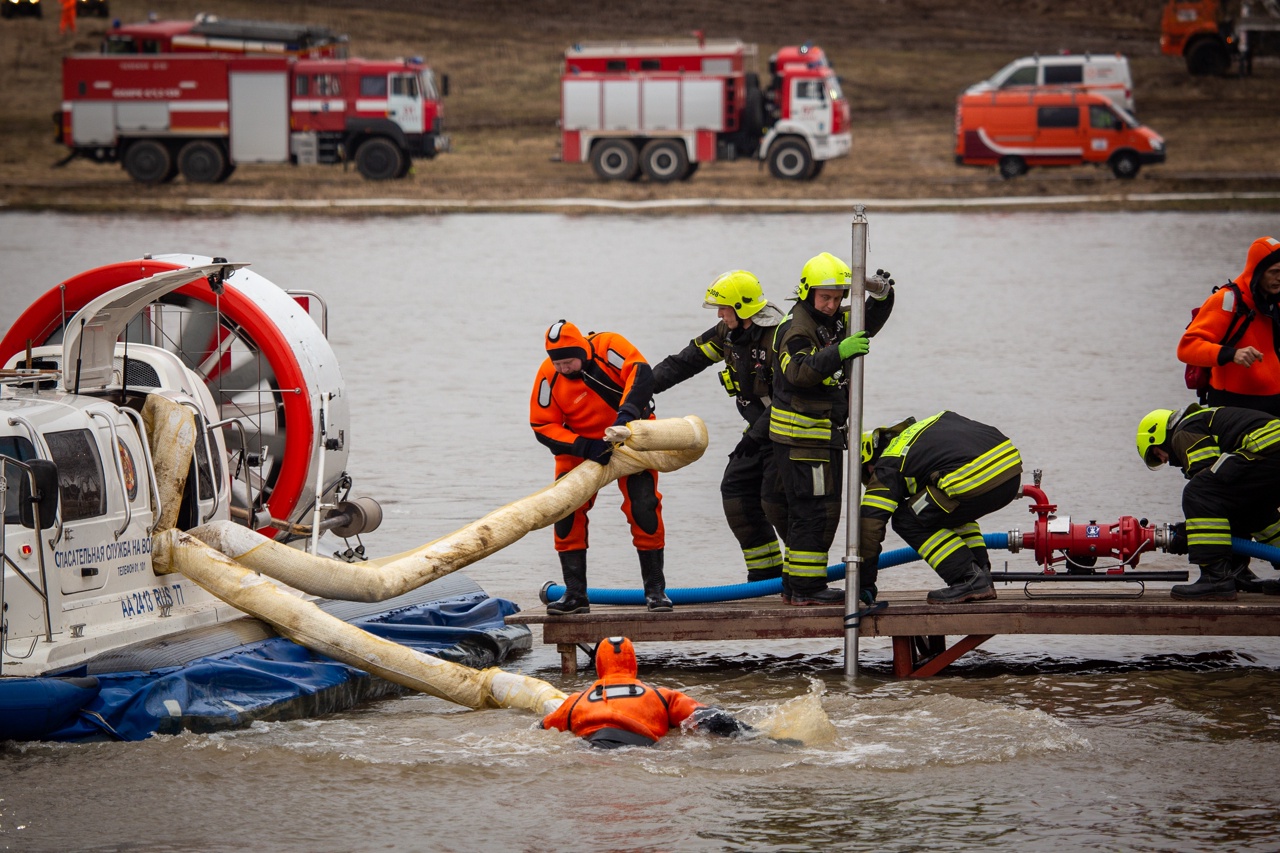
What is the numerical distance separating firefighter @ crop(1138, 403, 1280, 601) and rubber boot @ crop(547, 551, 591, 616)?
3.15 metres

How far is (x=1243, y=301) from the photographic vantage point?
9.69 m

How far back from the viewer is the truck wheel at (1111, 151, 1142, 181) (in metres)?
40.6

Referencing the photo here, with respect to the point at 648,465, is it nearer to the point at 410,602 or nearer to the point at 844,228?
the point at 410,602

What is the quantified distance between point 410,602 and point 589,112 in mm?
32270

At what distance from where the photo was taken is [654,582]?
984 centimetres

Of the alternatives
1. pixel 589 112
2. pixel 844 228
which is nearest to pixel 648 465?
pixel 844 228

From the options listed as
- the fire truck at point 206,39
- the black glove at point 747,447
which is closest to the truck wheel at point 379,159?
the fire truck at point 206,39

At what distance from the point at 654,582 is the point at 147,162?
34.9 meters

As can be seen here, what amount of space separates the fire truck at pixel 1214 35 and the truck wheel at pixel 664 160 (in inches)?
835

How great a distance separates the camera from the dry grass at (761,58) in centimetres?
4150

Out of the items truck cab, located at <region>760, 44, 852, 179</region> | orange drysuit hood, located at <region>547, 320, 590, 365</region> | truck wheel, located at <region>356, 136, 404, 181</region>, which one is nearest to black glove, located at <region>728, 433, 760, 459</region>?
orange drysuit hood, located at <region>547, 320, 590, 365</region>

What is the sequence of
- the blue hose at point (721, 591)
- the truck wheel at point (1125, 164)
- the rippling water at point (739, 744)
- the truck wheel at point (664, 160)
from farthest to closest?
1. the truck wheel at point (664, 160)
2. the truck wheel at point (1125, 164)
3. the blue hose at point (721, 591)
4. the rippling water at point (739, 744)

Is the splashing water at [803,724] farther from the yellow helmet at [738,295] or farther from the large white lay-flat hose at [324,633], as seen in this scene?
the yellow helmet at [738,295]

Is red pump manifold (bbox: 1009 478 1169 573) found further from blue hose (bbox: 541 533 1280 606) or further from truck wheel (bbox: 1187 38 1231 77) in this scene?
truck wheel (bbox: 1187 38 1231 77)
